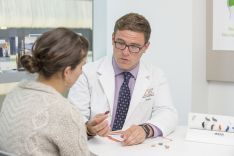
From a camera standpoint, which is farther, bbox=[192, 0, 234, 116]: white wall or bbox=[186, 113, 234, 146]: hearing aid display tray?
bbox=[192, 0, 234, 116]: white wall

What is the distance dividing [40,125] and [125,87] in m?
0.97

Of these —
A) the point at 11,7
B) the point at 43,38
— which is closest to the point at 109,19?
the point at 11,7

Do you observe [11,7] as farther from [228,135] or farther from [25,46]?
[228,135]

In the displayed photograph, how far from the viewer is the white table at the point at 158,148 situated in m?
1.54

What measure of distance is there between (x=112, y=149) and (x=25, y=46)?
44.4 inches

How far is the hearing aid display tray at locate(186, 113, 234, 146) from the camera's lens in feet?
A: 5.58

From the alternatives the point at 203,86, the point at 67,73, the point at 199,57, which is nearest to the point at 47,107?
the point at 67,73

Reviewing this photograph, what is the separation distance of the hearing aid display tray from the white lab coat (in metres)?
0.19

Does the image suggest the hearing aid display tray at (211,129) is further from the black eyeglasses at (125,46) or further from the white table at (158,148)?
the black eyeglasses at (125,46)

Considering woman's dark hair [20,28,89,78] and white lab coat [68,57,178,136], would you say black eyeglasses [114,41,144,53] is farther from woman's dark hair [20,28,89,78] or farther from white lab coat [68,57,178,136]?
woman's dark hair [20,28,89,78]

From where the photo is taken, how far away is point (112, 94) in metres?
2.04

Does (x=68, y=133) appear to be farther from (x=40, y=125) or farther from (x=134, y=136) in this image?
(x=134, y=136)

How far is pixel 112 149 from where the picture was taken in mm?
1578

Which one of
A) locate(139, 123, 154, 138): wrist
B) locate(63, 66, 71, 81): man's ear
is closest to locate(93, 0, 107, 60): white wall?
locate(139, 123, 154, 138): wrist
